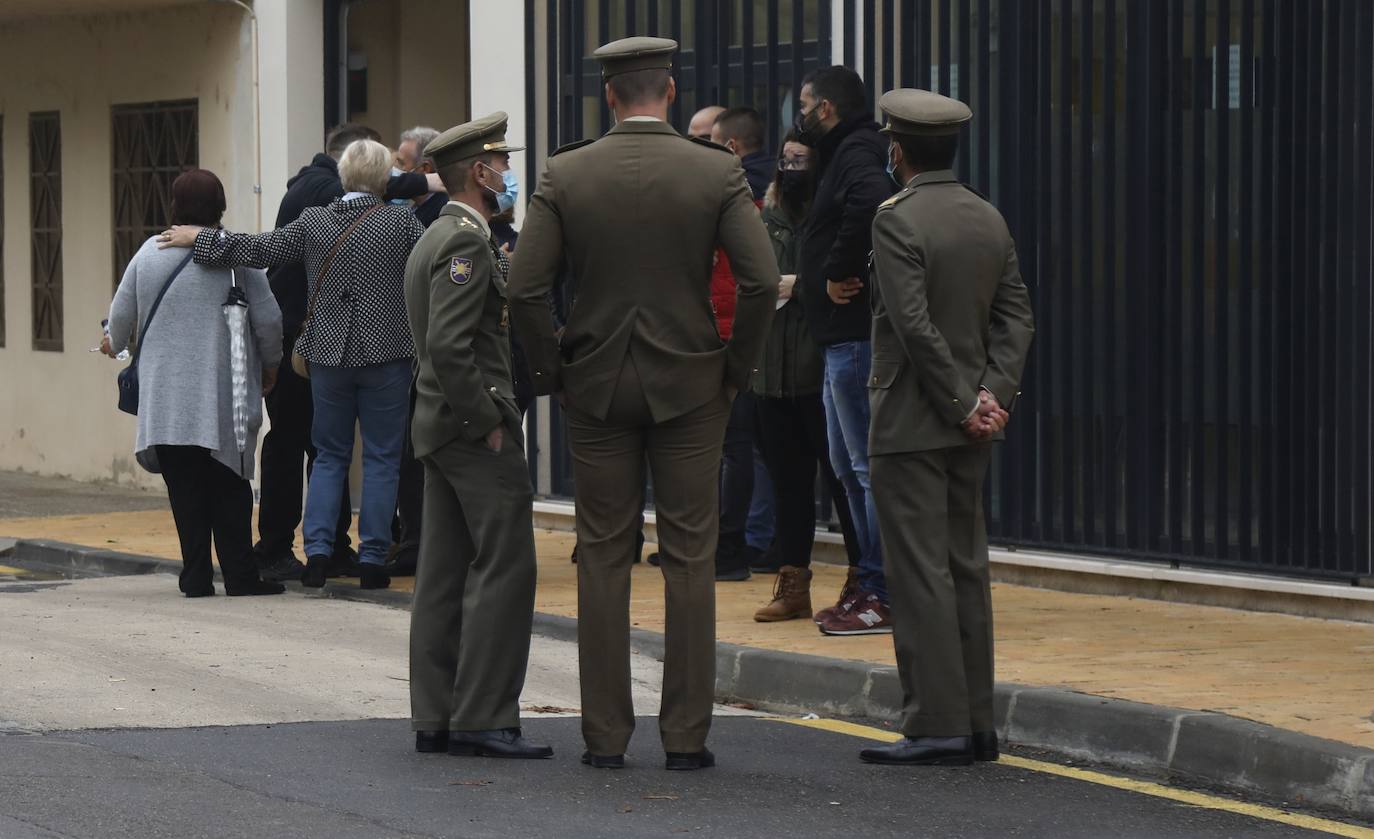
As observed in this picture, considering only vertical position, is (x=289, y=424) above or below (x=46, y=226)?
below

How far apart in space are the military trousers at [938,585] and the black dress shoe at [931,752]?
0.02 metres

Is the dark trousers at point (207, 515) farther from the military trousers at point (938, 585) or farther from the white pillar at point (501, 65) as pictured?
the military trousers at point (938, 585)

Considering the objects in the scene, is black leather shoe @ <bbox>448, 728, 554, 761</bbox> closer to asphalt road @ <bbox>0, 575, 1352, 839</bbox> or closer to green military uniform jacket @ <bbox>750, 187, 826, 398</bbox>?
asphalt road @ <bbox>0, 575, 1352, 839</bbox>

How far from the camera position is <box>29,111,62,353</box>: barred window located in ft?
54.4

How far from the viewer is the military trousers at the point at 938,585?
21.7 ft

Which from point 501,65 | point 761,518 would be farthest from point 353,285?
point 501,65

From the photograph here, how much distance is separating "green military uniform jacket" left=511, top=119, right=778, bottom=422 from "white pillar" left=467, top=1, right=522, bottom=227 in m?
6.62

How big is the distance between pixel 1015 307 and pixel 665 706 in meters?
1.55

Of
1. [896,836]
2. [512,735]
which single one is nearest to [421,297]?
[512,735]

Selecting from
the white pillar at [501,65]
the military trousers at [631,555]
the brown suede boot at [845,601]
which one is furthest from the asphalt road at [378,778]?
the white pillar at [501,65]

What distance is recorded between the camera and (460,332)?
21.5 feet

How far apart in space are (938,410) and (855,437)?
1888 millimetres

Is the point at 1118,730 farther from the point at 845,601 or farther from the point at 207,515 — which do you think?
the point at 207,515

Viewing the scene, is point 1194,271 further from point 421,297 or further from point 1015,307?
point 421,297
